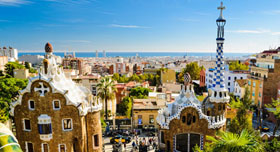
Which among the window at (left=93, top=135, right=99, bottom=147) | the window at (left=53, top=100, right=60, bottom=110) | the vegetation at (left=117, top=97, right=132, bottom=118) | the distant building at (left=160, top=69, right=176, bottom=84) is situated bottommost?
the vegetation at (left=117, top=97, right=132, bottom=118)

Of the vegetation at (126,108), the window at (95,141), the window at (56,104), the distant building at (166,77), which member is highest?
the window at (56,104)

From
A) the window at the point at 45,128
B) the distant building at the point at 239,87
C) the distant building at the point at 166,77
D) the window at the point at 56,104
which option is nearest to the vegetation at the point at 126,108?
the window at the point at 45,128

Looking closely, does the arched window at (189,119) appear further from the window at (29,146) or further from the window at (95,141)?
the window at (29,146)

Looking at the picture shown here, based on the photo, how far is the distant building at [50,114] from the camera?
64.2ft

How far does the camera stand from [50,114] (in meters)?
19.8

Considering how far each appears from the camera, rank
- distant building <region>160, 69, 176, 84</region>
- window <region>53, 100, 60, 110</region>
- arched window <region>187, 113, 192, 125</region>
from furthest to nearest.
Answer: distant building <region>160, 69, 176, 84</region> < arched window <region>187, 113, 192, 125</region> < window <region>53, 100, 60, 110</region>

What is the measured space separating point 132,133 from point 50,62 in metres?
18.9

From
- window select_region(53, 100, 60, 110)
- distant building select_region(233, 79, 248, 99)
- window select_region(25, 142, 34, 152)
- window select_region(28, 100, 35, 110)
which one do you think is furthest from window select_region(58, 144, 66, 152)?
distant building select_region(233, 79, 248, 99)

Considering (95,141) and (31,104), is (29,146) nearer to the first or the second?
(31,104)

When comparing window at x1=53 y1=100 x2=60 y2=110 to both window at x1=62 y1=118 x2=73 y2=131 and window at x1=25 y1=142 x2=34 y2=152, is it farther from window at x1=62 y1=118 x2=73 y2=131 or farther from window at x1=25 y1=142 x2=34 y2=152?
window at x1=25 y1=142 x2=34 y2=152

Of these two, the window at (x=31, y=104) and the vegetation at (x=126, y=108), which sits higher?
the window at (x=31, y=104)

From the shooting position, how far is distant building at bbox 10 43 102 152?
19.6m

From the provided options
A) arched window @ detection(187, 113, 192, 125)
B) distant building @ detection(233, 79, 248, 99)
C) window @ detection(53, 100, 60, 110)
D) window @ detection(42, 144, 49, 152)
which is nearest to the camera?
window @ detection(53, 100, 60, 110)

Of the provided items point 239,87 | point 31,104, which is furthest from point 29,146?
point 239,87
